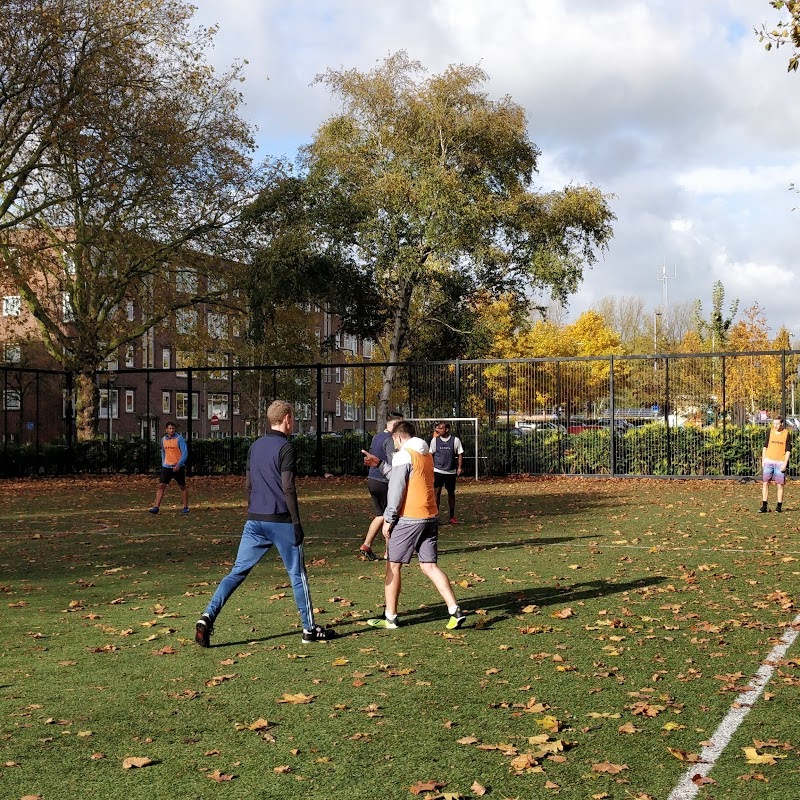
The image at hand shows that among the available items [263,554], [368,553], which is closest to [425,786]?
[263,554]

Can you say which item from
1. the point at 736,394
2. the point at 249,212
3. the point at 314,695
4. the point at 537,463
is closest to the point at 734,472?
the point at 736,394

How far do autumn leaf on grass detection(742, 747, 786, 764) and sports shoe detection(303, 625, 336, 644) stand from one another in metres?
3.74

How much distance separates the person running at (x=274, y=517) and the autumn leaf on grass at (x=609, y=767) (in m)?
3.40

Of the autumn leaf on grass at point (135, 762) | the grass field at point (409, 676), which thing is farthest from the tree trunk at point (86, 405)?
the autumn leaf on grass at point (135, 762)

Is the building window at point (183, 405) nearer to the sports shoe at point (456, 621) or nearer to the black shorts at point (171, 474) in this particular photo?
the black shorts at point (171, 474)

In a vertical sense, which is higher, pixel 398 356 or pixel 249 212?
pixel 249 212

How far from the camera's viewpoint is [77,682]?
22.6 feet

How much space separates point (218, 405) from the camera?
6894 centimetres

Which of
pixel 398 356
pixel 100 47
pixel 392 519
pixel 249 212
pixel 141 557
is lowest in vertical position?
pixel 141 557

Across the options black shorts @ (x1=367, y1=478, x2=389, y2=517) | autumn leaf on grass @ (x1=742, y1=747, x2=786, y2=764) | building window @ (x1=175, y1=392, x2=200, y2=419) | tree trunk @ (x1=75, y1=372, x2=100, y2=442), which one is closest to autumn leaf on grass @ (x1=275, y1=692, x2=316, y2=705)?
autumn leaf on grass @ (x1=742, y1=747, x2=786, y2=764)

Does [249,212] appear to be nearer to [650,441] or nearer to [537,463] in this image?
[537,463]

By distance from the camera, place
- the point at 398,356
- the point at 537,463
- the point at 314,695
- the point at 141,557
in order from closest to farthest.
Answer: the point at 314,695, the point at 141,557, the point at 537,463, the point at 398,356

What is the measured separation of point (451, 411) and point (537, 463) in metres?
3.23

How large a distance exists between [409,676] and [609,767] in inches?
84.9
